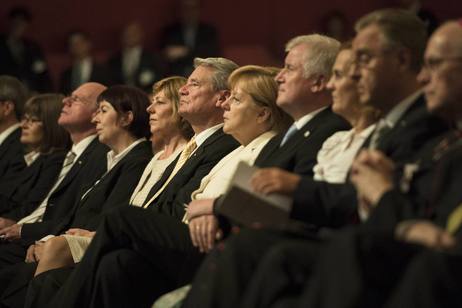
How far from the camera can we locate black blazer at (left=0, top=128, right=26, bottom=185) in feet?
21.7

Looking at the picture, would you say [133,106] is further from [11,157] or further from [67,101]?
[11,157]

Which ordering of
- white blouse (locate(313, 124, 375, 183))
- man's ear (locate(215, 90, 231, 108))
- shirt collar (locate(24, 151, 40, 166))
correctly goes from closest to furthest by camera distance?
1. white blouse (locate(313, 124, 375, 183))
2. man's ear (locate(215, 90, 231, 108))
3. shirt collar (locate(24, 151, 40, 166))

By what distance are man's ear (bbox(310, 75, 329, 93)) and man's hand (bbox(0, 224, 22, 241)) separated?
1994 mm

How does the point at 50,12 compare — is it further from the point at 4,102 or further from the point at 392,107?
the point at 392,107

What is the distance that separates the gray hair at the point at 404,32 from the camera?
12.2ft

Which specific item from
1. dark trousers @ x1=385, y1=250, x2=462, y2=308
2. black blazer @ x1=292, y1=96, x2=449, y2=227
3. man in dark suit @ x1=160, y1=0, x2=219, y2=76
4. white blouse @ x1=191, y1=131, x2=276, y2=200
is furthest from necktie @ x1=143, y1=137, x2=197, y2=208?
man in dark suit @ x1=160, y1=0, x2=219, y2=76

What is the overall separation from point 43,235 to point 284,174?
A: 2311mm

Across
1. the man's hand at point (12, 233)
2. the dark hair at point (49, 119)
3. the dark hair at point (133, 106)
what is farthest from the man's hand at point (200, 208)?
the dark hair at point (49, 119)

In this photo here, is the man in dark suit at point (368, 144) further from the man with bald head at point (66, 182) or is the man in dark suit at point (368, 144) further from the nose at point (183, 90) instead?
the man with bald head at point (66, 182)

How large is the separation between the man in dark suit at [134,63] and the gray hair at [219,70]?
4859 mm

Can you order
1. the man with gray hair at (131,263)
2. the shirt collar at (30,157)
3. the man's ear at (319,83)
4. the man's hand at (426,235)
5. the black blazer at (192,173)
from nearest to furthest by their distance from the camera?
the man's hand at (426,235)
the man with gray hair at (131,263)
the man's ear at (319,83)
the black blazer at (192,173)
the shirt collar at (30,157)

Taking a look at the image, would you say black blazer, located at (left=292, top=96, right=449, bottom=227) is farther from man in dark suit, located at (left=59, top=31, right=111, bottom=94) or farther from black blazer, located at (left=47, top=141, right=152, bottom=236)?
man in dark suit, located at (left=59, top=31, right=111, bottom=94)

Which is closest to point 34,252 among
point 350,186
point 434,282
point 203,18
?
point 350,186

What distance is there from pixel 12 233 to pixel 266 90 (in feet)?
5.55
